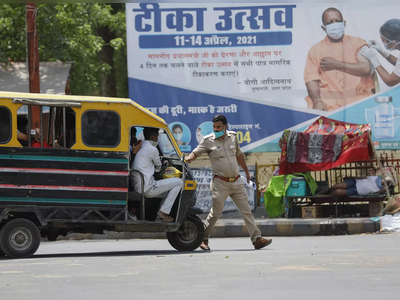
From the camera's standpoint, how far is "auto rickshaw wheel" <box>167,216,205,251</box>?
9320 mm

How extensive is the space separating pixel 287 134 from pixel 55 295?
10192 mm

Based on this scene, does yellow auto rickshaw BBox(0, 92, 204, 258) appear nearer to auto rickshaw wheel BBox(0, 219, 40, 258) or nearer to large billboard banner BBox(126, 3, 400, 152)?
auto rickshaw wheel BBox(0, 219, 40, 258)

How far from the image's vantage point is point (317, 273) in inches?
231

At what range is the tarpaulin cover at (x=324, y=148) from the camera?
45.9ft

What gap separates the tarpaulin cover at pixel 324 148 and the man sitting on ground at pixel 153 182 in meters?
5.70

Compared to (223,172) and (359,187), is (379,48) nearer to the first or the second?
(359,187)

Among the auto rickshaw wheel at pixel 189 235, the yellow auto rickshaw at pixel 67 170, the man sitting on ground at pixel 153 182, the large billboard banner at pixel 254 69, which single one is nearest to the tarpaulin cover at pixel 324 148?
the large billboard banner at pixel 254 69

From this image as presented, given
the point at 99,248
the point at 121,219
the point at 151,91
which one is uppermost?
the point at 151,91

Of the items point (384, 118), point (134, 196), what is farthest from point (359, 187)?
point (134, 196)

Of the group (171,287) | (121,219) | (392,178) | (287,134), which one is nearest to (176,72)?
(287,134)

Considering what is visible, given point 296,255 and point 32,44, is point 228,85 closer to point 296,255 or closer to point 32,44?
point 32,44

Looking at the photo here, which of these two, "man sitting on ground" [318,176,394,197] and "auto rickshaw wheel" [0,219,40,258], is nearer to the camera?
"auto rickshaw wheel" [0,219,40,258]

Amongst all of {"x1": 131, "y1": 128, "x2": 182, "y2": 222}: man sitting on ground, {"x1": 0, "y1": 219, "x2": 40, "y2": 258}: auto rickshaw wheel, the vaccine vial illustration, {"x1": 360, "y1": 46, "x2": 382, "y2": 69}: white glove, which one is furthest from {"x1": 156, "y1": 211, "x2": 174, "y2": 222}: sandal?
{"x1": 360, "y1": 46, "x2": 382, "y2": 69}: white glove

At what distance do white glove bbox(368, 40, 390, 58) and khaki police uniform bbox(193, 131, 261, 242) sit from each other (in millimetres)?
7842
